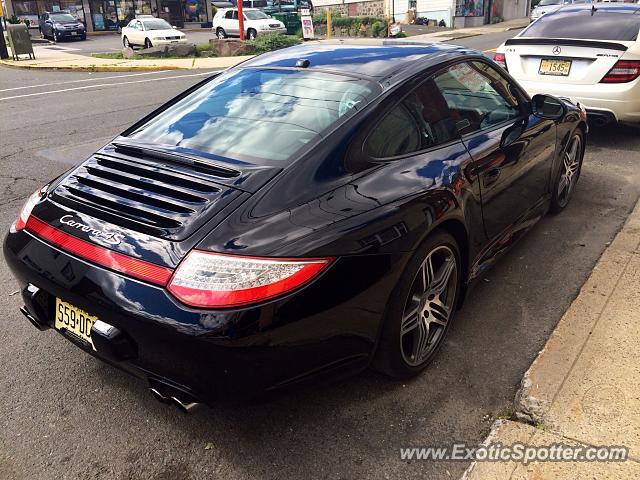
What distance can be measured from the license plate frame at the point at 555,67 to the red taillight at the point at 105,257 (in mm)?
5926

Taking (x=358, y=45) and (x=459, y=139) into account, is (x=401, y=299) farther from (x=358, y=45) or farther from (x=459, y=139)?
(x=358, y=45)

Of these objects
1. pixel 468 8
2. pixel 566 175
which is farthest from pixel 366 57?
pixel 468 8

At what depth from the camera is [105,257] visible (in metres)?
2.22

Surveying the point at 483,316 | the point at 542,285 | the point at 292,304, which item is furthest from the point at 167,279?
the point at 542,285

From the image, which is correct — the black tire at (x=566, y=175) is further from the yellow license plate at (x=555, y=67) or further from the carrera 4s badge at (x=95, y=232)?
the carrera 4s badge at (x=95, y=232)

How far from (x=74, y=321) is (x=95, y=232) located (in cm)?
40

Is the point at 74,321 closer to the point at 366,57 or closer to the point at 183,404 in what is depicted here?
the point at 183,404

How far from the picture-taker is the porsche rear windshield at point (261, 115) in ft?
8.78

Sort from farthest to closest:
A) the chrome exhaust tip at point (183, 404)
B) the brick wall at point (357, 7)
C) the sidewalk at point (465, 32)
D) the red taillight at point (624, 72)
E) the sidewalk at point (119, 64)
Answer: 1. the brick wall at point (357, 7)
2. the sidewalk at point (465, 32)
3. the sidewalk at point (119, 64)
4. the red taillight at point (624, 72)
5. the chrome exhaust tip at point (183, 404)

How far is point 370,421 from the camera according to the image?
8.46 ft

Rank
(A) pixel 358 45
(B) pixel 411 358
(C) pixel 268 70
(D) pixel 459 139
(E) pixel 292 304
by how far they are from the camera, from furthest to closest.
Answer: (A) pixel 358 45 → (C) pixel 268 70 → (D) pixel 459 139 → (B) pixel 411 358 → (E) pixel 292 304

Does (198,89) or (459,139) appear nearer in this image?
(459,139)

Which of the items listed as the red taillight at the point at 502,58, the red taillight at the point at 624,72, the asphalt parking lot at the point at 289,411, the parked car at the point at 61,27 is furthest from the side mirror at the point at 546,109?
the parked car at the point at 61,27

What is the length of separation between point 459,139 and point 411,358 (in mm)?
1199
